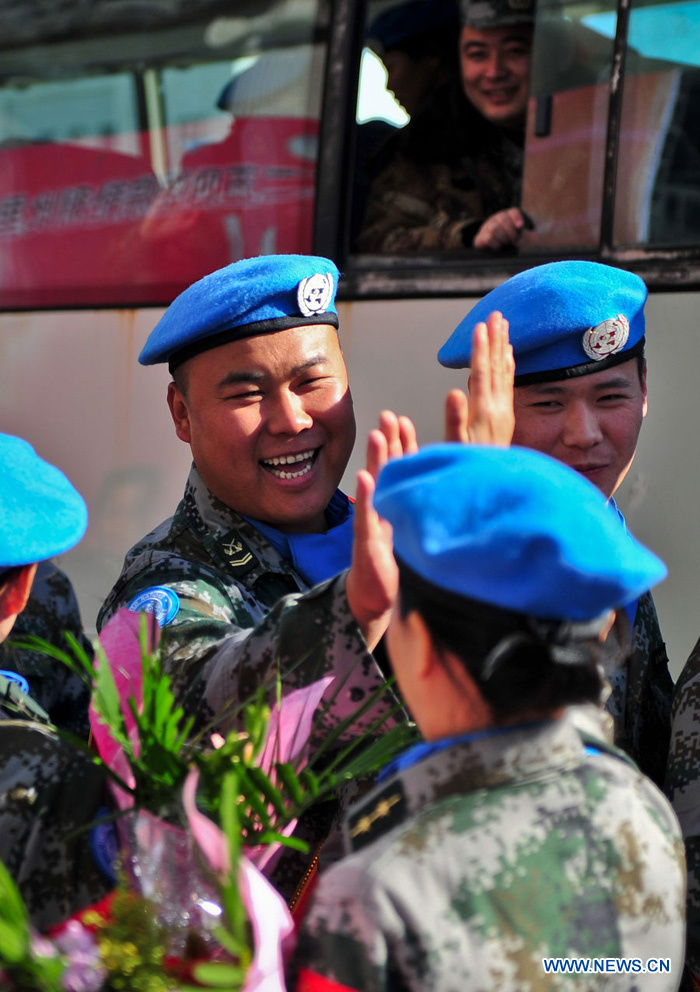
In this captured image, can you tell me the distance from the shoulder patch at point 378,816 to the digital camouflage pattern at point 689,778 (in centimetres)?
63

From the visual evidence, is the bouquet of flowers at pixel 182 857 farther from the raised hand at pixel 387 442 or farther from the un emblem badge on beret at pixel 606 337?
the un emblem badge on beret at pixel 606 337

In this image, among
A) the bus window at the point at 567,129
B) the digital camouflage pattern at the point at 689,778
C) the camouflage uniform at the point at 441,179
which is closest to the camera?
the digital camouflage pattern at the point at 689,778

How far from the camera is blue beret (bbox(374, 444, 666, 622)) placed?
3.52 ft

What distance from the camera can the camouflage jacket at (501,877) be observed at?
1.05 meters

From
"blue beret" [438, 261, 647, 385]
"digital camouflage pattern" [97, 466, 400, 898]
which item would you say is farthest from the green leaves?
"blue beret" [438, 261, 647, 385]

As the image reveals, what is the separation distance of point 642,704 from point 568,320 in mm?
696

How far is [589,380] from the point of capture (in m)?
2.14

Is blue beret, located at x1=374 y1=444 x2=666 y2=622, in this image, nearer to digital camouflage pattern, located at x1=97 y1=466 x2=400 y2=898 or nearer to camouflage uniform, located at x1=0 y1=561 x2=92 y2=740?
digital camouflage pattern, located at x1=97 y1=466 x2=400 y2=898

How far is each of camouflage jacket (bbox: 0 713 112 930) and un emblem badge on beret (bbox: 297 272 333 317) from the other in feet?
3.02

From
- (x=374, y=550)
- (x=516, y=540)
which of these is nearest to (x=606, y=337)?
(x=374, y=550)

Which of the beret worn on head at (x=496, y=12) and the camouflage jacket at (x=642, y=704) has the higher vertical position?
the beret worn on head at (x=496, y=12)

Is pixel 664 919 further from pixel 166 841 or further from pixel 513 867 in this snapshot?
pixel 166 841

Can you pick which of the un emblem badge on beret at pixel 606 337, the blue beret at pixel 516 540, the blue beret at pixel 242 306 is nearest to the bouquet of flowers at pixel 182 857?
the blue beret at pixel 516 540

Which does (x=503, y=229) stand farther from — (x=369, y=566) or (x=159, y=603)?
(x=369, y=566)
